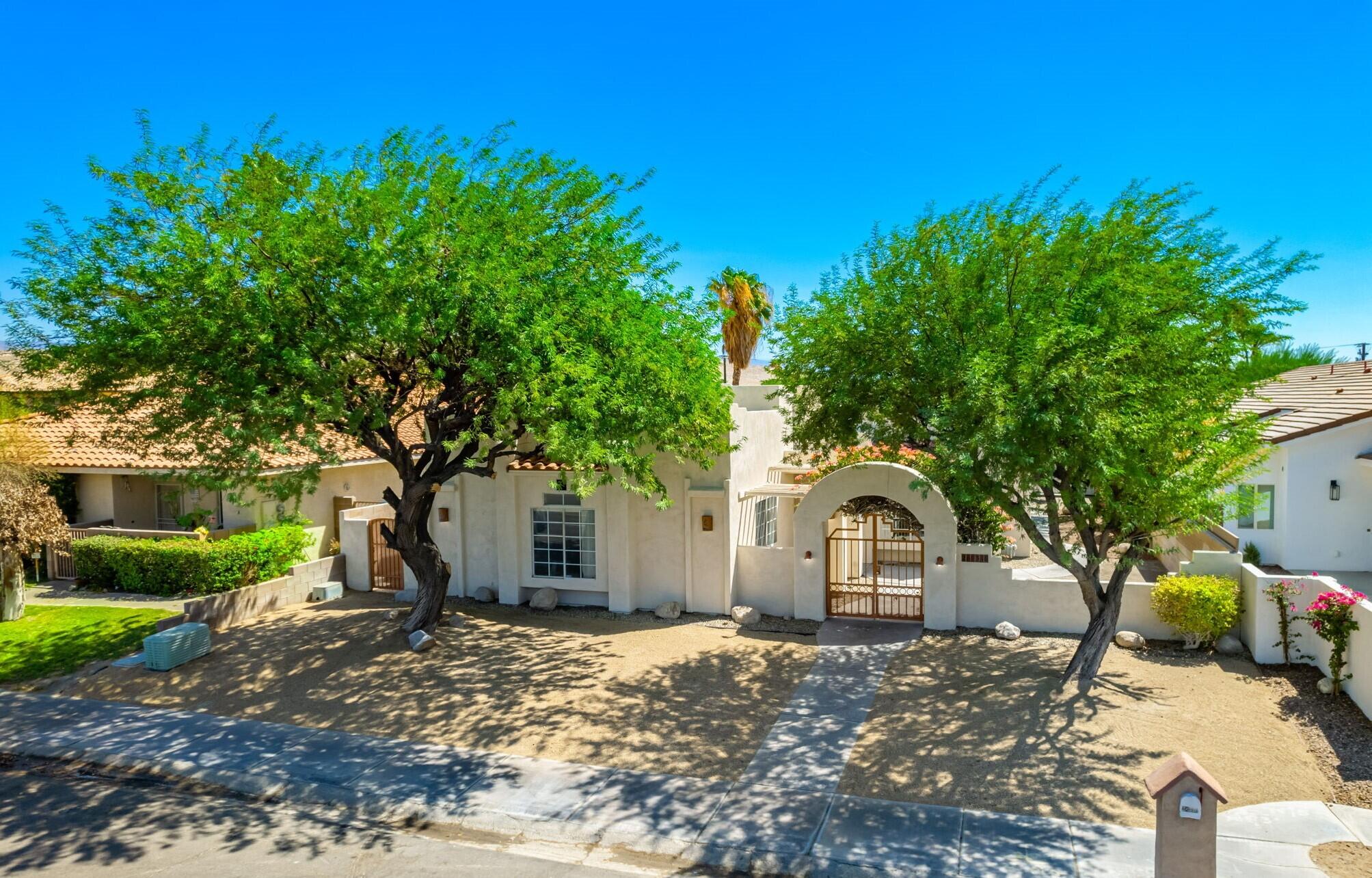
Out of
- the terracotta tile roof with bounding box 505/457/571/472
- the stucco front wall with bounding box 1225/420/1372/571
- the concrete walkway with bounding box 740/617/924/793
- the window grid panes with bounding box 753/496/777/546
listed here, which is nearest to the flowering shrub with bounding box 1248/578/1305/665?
the concrete walkway with bounding box 740/617/924/793

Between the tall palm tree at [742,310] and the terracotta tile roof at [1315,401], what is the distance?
17526mm

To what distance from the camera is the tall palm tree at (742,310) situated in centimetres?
3459

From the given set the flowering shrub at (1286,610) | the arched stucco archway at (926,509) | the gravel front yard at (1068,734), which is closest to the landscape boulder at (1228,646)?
the gravel front yard at (1068,734)

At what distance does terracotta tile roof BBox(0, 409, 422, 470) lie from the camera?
17641 mm

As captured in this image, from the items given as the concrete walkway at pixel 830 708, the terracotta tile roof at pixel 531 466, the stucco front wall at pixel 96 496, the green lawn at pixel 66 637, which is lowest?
the concrete walkway at pixel 830 708

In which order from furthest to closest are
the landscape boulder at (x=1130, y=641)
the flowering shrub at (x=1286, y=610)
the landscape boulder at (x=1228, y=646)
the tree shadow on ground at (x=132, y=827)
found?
the landscape boulder at (x=1130, y=641) < the landscape boulder at (x=1228, y=646) < the flowering shrub at (x=1286, y=610) < the tree shadow on ground at (x=132, y=827)

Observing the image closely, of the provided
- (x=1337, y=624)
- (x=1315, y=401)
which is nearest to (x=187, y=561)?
(x=1337, y=624)

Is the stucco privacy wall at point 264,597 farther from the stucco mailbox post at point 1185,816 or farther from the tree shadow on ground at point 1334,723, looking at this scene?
the tree shadow on ground at point 1334,723

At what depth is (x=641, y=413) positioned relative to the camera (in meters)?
13.2

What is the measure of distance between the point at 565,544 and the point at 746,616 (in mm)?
4204

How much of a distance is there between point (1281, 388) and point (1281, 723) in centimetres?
2071

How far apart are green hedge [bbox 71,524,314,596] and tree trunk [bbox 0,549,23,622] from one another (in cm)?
201

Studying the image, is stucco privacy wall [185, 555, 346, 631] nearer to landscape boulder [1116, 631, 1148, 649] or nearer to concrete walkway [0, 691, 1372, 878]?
concrete walkway [0, 691, 1372, 878]

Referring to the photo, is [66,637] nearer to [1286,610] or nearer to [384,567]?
[384,567]
